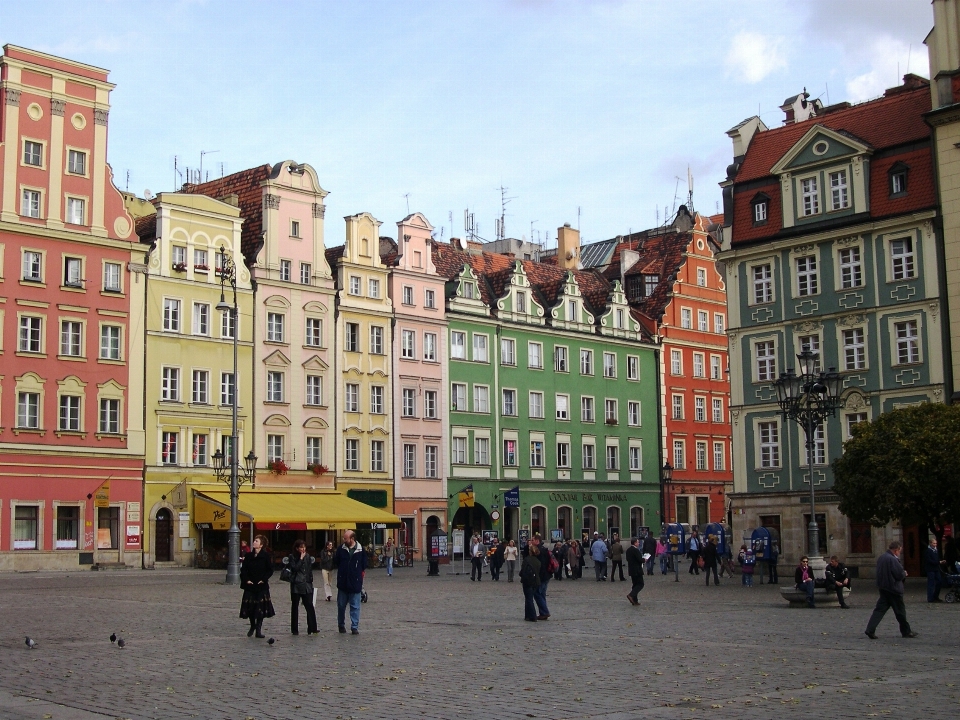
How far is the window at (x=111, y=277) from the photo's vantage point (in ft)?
179

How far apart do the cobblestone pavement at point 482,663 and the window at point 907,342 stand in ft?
57.5

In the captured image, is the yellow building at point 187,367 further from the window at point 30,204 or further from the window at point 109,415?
the window at point 30,204

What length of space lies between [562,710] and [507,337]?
5787cm

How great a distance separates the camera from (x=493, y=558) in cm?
4691

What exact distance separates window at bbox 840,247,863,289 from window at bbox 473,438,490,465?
25.8 metres

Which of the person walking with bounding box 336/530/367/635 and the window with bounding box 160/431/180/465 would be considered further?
the window with bounding box 160/431/180/465

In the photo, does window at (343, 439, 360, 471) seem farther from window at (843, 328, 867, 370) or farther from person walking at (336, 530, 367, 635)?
person walking at (336, 530, 367, 635)

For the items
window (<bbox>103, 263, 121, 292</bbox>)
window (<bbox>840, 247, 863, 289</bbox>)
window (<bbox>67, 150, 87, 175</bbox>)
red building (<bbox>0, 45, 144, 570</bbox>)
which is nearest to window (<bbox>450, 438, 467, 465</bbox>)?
red building (<bbox>0, 45, 144, 570</bbox>)

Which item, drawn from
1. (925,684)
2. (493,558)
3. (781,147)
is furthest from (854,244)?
(925,684)

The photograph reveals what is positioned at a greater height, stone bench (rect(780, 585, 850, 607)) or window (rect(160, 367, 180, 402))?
window (rect(160, 367, 180, 402))

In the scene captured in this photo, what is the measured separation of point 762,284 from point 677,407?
2822 cm

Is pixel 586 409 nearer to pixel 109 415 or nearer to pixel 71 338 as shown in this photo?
pixel 109 415

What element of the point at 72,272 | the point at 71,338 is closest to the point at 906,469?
the point at 71,338

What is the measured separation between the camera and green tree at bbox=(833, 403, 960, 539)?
35.7m
